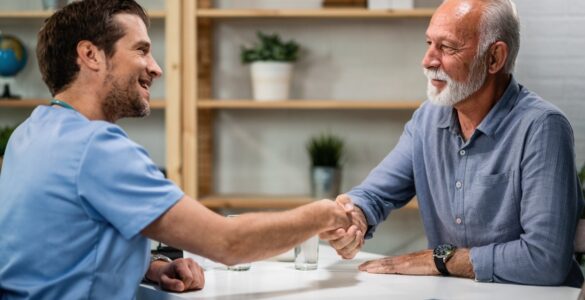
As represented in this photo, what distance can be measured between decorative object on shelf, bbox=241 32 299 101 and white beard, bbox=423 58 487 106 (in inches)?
62.7

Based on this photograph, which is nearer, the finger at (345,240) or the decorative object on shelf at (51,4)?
the finger at (345,240)

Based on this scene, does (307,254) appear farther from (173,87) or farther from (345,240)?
(173,87)

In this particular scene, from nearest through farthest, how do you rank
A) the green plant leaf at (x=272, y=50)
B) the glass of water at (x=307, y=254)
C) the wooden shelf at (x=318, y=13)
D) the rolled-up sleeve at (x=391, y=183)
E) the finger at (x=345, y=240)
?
the glass of water at (x=307, y=254), the finger at (x=345, y=240), the rolled-up sleeve at (x=391, y=183), the wooden shelf at (x=318, y=13), the green plant leaf at (x=272, y=50)

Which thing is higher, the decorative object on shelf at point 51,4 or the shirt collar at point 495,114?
the decorative object on shelf at point 51,4

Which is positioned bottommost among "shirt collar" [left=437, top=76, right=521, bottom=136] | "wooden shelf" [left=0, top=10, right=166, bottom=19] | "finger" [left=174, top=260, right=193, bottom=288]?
"finger" [left=174, top=260, right=193, bottom=288]

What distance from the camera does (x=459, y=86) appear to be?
2.12 meters

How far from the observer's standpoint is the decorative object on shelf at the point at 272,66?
12.1ft

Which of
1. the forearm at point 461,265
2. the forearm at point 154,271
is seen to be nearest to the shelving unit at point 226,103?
the forearm at point 461,265

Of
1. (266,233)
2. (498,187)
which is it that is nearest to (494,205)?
(498,187)

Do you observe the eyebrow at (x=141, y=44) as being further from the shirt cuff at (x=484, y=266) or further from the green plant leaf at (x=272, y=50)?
the green plant leaf at (x=272, y=50)

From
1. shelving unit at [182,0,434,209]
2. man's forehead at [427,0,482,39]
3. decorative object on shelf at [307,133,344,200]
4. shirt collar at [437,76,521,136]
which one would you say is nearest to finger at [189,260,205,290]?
shirt collar at [437,76,521,136]

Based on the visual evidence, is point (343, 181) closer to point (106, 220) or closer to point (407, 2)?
point (407, 2)

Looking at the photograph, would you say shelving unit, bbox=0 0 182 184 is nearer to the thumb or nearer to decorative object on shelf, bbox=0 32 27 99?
decorative object on shelf, bbox=0 32 27 99

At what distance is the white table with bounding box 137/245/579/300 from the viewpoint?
1.62 meters
